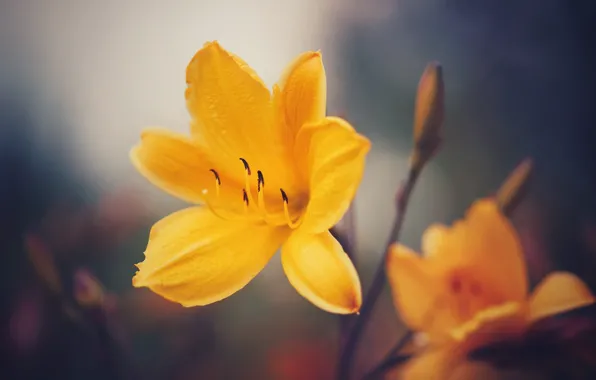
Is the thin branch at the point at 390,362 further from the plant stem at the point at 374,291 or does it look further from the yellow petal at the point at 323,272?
the yellow petal at the point at 323,272

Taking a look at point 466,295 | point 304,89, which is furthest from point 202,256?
point 466,295

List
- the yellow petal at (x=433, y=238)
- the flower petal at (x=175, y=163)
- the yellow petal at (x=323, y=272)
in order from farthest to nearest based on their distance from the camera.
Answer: the yellow petal at (x=433, y=238), the flower petal at (x=175, y=163), the yellow petal at (x=323, y=272)

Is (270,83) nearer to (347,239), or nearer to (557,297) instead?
(347,239)

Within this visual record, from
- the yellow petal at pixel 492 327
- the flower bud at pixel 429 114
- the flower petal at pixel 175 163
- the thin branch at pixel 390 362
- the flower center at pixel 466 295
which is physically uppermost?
the flower bud at pixel 429 114

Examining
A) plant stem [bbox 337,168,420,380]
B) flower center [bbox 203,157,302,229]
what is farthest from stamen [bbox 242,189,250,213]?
plant stem [bbox 337,168,420,380]

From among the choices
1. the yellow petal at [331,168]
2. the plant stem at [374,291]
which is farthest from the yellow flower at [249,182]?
the plant stem at [374,291]

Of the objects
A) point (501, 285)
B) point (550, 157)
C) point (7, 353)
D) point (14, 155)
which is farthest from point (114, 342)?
point (550, 157)

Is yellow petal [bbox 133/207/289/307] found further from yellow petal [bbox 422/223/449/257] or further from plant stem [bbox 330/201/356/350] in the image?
yellow petal [bbox 422/223/449/257]
